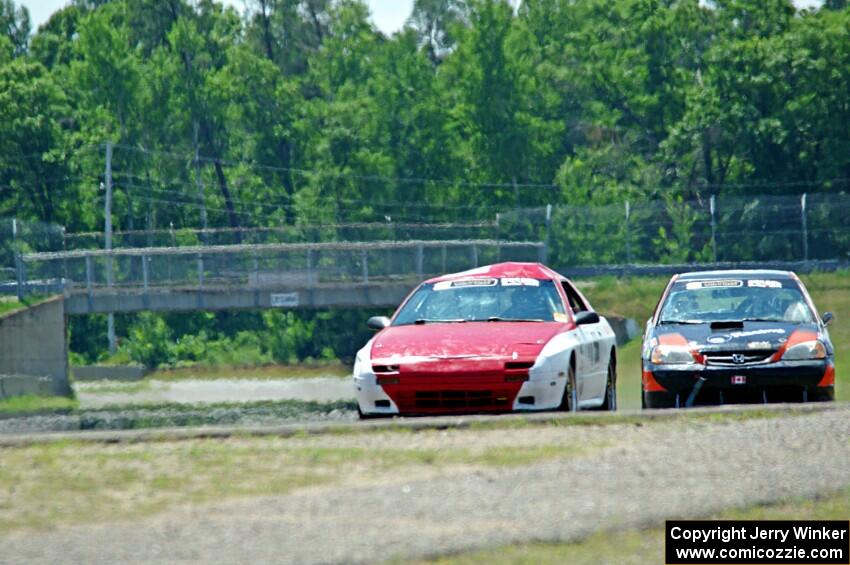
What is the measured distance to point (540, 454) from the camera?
10609 mm

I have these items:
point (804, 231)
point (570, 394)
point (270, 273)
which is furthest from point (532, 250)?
point (570, 394)

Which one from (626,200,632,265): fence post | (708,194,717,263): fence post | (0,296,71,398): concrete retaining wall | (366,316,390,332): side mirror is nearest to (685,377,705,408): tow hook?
(366,316,390,332): side mirror

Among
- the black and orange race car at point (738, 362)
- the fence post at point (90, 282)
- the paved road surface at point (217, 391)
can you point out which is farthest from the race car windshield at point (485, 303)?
the fence post at point (90, 282)

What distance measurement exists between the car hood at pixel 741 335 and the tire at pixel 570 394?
1.36m

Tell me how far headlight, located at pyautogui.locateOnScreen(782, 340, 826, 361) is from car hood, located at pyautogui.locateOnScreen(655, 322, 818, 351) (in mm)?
105

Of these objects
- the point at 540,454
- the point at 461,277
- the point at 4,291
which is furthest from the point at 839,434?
the point at 4,291

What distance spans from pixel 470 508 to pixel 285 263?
40803 millimetres

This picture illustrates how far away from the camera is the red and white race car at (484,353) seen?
14.0 meters

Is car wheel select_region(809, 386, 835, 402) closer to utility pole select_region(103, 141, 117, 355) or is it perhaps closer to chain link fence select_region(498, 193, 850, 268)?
chain link fence select_region(498, 193, 850, 268)

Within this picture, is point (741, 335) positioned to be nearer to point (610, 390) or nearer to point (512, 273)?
point (610, 390)

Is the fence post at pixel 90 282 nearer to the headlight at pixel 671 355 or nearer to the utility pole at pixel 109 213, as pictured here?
the utility pole at pixel 109 213

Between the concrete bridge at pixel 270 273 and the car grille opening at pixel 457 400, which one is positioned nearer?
the car grille opening at pixel 457 400

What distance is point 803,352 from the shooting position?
49.9 ft

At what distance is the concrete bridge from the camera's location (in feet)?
159
